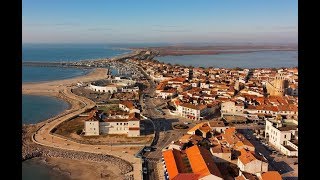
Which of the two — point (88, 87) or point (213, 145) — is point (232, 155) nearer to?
point (213, 145)

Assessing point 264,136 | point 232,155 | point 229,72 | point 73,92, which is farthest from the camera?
point 229,72

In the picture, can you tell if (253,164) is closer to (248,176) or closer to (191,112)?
(248,176)

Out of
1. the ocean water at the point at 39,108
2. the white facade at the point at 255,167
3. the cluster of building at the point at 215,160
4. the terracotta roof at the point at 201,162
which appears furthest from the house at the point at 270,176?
the ocean water at the point at 39,108

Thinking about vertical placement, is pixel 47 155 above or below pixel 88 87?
below

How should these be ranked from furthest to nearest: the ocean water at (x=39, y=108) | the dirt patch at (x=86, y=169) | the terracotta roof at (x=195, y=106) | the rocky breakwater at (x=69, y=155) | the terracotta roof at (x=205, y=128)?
the ocean water at (x=39, y=108)
the terracotta roof at (x=195, y=106)
the terracotta roof at (x=205, y=128)
the rocky breakwater at (x=69, y=155)
the dirt patch at (x=86, y=169)

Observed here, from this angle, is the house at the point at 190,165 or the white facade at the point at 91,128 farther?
the white facade at the point at 91,128

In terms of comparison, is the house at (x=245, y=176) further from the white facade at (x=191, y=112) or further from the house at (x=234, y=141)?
the white facade at (x=191, y=112)
